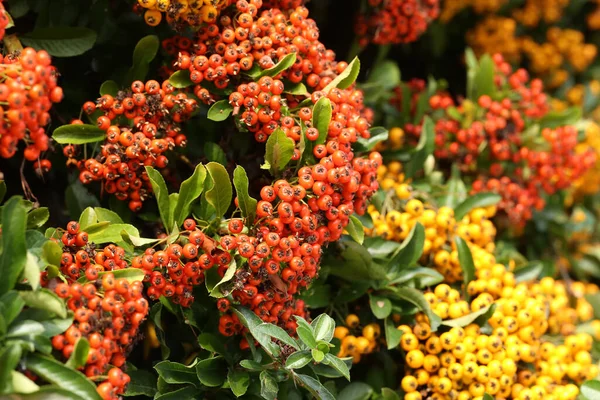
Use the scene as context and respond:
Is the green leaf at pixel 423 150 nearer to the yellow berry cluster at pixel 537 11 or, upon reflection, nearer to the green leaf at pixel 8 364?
the yellow berry cluster at pixel 537 11

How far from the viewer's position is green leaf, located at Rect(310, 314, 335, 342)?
2064mm

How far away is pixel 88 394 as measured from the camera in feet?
5.54

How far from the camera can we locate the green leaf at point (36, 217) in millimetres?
2068

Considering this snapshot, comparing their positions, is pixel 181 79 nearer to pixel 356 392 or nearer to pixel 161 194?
pixel 161 194

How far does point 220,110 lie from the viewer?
7.43ft

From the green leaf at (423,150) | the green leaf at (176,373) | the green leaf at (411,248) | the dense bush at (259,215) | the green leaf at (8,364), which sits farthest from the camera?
A: the green leaf at (423,150)

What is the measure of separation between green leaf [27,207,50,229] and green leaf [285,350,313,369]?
86cm

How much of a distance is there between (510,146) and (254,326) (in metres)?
1.69

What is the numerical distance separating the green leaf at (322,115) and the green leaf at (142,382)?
955 mm

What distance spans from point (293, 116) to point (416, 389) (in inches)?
44.0

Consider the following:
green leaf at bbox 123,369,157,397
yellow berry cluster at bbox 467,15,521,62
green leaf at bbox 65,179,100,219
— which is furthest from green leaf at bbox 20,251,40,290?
yellow berry cluster at bbox 467,15,521,62

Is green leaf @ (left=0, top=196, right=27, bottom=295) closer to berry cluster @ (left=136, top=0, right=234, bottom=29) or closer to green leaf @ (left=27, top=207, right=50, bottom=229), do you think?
green leaf @ (left=27, top=207, right=50, bottom=229)

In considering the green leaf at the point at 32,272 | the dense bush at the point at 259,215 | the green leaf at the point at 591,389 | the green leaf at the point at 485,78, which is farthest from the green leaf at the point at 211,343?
the green leaf at the point at 485,78

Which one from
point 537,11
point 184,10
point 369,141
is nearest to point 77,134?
point 184,10
